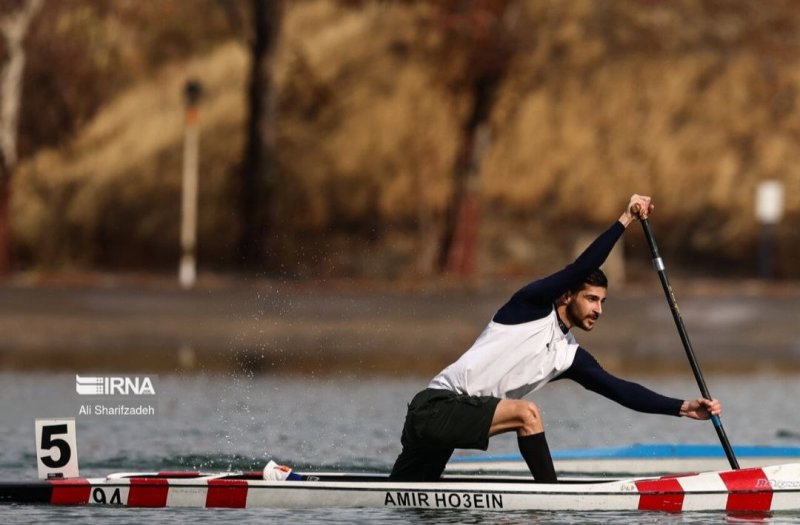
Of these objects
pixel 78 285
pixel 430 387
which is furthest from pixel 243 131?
pixel 430 387

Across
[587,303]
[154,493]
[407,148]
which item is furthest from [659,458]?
[407,148]

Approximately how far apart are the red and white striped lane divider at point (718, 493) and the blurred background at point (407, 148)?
63.5ft

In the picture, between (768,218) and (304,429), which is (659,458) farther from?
(768,218)

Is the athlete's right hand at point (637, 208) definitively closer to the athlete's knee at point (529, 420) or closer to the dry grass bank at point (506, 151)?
the athlete's knee at point (529, 420)

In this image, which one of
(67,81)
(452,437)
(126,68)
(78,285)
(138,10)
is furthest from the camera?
(126,68)

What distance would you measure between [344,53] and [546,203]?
5567mm

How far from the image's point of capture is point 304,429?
59.7 feet

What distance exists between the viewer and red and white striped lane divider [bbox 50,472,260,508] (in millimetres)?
12461

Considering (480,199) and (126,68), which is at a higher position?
(126,68)

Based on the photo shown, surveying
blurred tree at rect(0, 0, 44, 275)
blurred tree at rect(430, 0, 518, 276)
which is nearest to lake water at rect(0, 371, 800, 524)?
blurred tree at rect(430, 0, 518, 276)

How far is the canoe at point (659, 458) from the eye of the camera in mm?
15336

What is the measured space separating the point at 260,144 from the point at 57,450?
2294 cm

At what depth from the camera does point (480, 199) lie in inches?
1523

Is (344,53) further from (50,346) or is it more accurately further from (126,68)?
(50,346)
